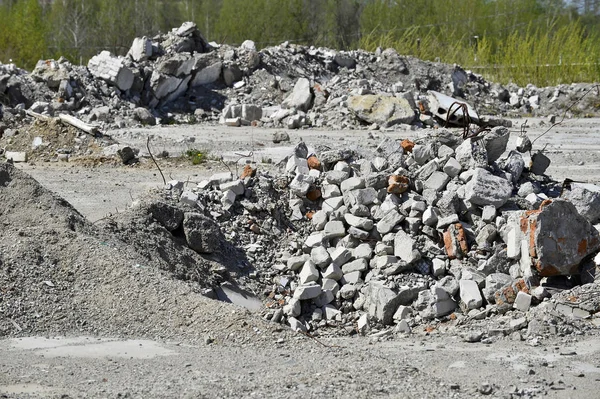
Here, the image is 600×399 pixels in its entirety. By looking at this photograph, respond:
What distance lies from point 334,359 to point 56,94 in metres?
11.7

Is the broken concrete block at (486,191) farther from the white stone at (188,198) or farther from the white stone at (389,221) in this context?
the white stone at (188,198)

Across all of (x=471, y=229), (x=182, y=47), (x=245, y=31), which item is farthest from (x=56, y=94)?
(x=245, y=31)

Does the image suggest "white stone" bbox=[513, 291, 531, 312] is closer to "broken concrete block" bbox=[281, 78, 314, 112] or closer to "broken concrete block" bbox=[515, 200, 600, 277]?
"broken concrete block" bbox=[515, 200, 600, 277]

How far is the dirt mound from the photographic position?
19.5 ft

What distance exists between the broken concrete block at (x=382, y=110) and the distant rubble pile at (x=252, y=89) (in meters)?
0.02

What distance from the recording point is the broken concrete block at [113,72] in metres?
16.2

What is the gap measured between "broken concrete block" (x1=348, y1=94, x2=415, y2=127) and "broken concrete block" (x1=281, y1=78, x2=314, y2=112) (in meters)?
1.07

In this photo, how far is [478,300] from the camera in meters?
6.90

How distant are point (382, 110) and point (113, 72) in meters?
5.34

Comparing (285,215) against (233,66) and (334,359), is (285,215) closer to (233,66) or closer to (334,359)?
(334,359)

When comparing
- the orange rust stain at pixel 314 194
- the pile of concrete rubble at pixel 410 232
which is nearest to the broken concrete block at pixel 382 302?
the pile of concrete rubble at pixel 410 232

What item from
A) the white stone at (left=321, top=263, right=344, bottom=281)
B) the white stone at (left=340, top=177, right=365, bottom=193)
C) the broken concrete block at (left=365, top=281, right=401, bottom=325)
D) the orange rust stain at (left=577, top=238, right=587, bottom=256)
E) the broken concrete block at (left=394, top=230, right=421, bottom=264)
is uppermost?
the white stone at (left=340, top=177, right=365, bottom=193)

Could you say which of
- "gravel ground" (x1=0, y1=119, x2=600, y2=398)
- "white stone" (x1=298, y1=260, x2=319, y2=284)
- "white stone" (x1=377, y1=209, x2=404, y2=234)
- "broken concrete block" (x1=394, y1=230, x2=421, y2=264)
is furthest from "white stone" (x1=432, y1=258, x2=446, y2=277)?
"white stone" (x1=298, y1=260, x2=319, y2=284)

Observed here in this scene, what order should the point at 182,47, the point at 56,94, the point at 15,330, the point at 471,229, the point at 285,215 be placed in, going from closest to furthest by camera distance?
the point at 15,330
the point at 471,229
the point at 285,215
the point at 56,94
the point at 182,47
